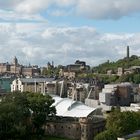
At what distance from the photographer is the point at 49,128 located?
6494cm

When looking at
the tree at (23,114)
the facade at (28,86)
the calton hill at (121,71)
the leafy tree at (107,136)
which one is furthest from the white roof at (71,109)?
the calton hill at (121,71)

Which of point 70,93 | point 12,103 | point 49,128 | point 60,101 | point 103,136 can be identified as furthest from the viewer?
point 70,93

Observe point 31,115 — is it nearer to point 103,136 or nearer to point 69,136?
point 69,136

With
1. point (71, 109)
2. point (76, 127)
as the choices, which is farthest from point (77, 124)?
point (71, 109)

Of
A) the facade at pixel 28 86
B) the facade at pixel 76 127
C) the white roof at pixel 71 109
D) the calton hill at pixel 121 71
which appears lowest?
the facade at pixel 76 127

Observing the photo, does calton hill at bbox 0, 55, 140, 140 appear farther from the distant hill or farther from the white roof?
the distant hill

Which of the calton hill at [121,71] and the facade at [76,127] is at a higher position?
the calton hill at [121,71]

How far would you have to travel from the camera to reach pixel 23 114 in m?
58.1

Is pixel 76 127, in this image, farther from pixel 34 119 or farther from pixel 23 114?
pixel 23 114

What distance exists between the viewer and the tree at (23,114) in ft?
180

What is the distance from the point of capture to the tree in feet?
180

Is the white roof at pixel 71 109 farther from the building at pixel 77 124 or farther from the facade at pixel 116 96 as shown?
the facade at pixel 116 96

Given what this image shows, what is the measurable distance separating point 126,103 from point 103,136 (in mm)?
36087

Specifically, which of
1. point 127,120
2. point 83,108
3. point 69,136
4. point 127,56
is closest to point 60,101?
point 83,108
